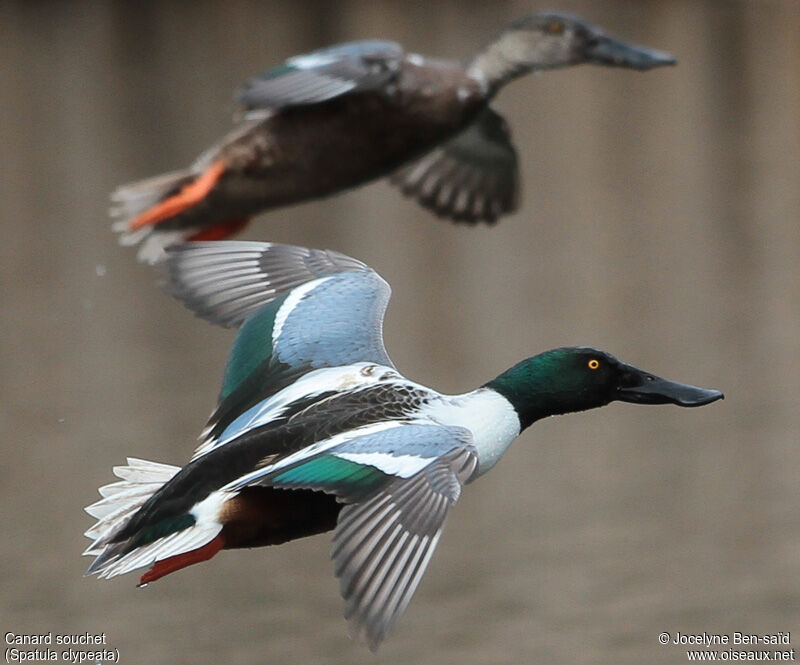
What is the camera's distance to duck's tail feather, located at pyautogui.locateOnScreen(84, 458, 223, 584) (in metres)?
3.64

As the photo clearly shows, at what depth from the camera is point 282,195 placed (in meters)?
6.12

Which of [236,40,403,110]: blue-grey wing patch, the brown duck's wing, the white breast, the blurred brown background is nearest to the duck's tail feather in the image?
the white breast

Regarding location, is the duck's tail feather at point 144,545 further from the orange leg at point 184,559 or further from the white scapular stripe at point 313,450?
the white scapular stripe at point 313,450

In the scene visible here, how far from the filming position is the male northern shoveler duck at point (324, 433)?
A: 333 cm

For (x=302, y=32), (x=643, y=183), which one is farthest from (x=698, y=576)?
(x=302, y=32)

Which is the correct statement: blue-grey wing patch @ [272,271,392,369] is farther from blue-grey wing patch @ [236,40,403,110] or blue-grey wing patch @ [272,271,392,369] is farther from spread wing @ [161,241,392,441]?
blue-grey wing patch @ [236,40,403,110]

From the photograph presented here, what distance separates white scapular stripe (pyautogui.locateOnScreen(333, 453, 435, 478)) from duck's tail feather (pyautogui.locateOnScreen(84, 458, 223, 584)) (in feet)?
1.24

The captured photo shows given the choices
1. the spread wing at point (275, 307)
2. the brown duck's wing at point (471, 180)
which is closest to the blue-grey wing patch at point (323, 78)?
the brown duck's wing at point (471, 180)

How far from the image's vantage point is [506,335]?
29.3ft

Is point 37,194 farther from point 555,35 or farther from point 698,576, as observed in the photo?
point 698,576

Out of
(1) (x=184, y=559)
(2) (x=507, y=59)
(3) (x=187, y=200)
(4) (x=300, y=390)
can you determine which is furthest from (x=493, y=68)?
(1) (x=184, y=559)

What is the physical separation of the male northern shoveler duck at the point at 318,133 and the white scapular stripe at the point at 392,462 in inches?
98.1

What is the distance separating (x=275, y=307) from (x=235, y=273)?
23 centimetres

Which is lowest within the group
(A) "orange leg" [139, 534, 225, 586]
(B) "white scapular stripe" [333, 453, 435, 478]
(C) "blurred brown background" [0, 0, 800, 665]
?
(C) "blurred brown background" [0, 0, 800, 665]
